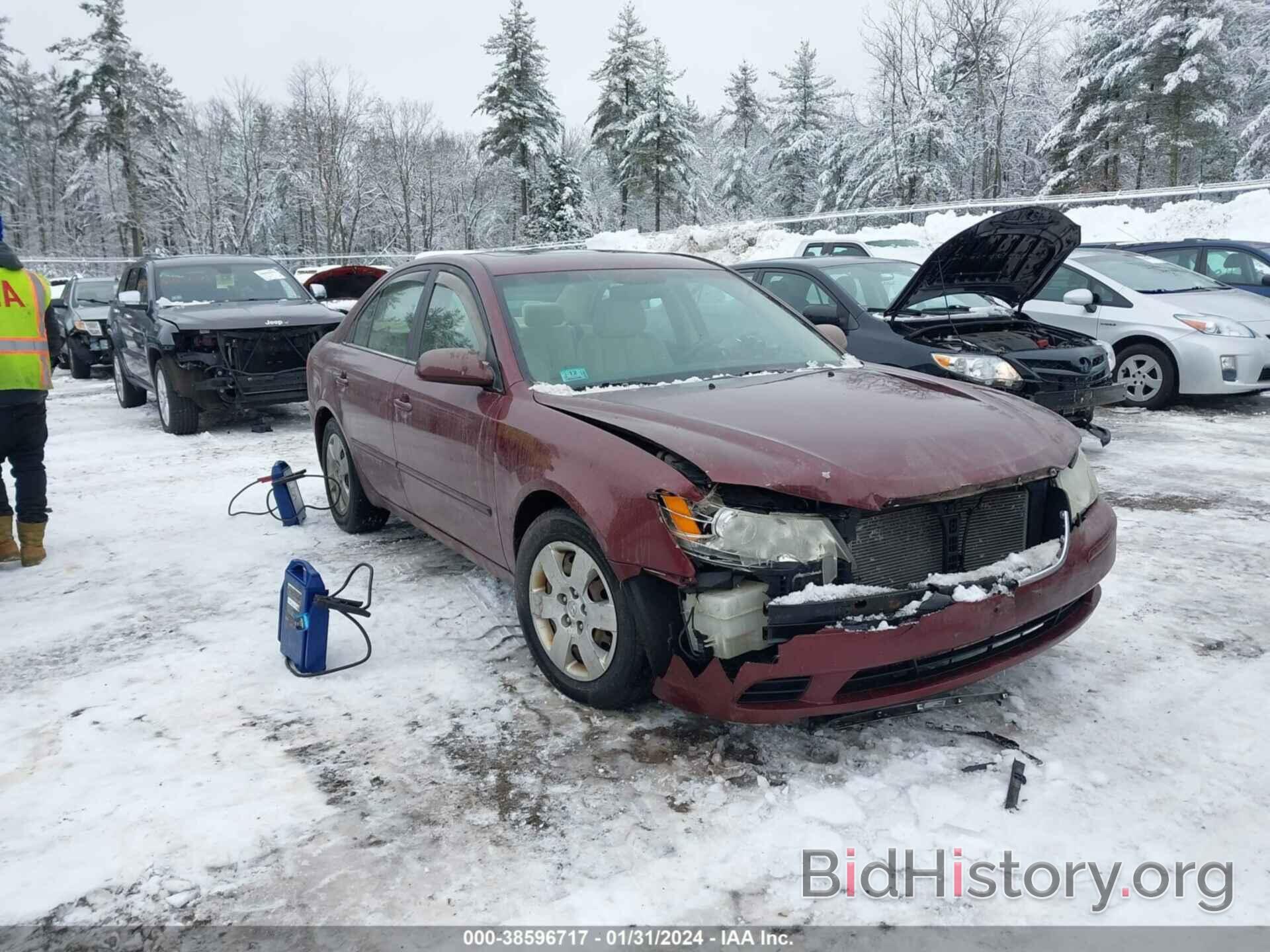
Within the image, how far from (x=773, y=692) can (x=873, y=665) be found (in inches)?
12.1

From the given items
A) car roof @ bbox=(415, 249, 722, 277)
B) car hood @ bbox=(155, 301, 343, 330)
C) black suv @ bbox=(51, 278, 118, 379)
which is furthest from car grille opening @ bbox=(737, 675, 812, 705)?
black suv @ bbox=(51, 278, 118, 379)

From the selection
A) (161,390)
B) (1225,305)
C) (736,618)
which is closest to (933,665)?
(736,618)

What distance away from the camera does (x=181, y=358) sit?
28.4 ft

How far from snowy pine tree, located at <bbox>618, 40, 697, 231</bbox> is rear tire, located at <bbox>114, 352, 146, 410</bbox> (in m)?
34.4

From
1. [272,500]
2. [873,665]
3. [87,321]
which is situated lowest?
[272,500]

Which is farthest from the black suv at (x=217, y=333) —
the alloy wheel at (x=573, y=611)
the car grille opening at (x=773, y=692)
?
the car grille opening at (x=773, y=692)

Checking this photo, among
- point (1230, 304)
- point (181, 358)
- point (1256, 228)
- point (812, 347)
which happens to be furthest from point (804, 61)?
point (812, 347)

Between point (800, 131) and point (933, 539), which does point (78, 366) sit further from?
point (800, 131)

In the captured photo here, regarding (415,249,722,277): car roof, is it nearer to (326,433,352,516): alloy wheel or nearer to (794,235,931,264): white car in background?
(326,433,352,516): alloy wheel

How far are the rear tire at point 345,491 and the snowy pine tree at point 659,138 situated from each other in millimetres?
39474

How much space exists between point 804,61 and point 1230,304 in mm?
40366

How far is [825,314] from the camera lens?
7.63 metres

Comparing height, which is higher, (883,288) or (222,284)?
(222,284)

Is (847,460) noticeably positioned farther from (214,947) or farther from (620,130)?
(620,130)
